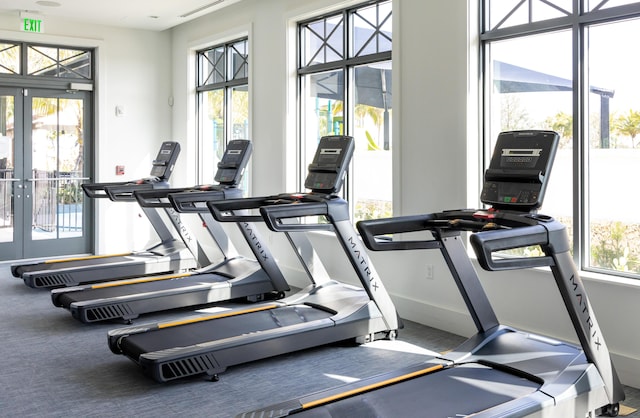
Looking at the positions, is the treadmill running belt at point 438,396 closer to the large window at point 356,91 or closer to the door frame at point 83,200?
the large window at point 356,91

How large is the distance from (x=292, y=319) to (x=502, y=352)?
168 centimetres

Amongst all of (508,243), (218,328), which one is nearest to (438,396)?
(508,243)

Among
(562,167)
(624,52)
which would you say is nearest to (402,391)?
(562,167)

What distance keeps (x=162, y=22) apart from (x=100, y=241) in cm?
312

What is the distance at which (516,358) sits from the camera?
12.0 feet

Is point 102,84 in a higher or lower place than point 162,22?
lower

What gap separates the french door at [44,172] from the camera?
8.57 m

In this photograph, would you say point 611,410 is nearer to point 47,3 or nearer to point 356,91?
point 356,91

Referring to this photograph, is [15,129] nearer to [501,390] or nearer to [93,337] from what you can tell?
[93,337]

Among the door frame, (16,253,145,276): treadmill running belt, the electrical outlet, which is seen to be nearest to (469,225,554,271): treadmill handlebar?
the electrical outlet

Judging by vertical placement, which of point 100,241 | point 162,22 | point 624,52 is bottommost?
point 100,241

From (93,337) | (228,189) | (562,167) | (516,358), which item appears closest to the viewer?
(516,358)

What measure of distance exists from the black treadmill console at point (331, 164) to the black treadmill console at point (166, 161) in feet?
8.34

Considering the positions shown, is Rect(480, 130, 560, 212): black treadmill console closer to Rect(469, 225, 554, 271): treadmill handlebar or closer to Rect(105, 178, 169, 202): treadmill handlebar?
Rect(469, 225, 554, 271): treadmill handlebar
